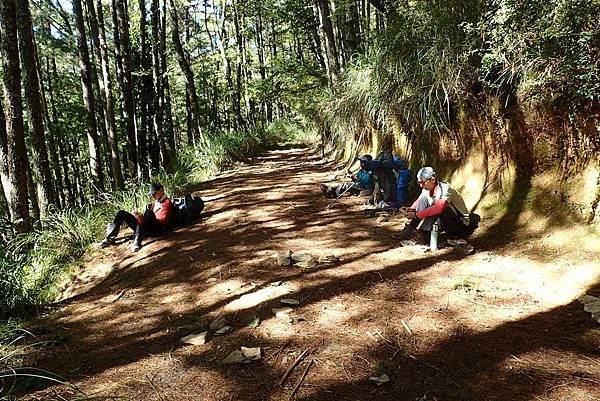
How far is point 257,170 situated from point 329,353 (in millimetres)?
9142

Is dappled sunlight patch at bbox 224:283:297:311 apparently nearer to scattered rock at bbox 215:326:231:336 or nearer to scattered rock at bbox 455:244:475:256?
scattered rock at bbox 215:326:231:336

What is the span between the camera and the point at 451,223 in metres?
5.21

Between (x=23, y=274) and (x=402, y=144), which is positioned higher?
(x=402, y=144)

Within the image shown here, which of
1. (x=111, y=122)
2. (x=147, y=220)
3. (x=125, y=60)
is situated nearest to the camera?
(x=147, y=220)

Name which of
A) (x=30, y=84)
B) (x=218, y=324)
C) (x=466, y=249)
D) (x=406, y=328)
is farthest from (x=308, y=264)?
(x=30, y=84)

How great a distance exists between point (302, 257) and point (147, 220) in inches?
122

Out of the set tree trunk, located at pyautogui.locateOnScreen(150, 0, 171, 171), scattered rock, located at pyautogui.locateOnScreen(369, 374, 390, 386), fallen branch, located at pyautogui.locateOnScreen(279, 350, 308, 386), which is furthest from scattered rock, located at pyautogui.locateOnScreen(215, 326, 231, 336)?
tree trunk, located at pyautogui.locateOnScreen(150, 0, 171, 171)

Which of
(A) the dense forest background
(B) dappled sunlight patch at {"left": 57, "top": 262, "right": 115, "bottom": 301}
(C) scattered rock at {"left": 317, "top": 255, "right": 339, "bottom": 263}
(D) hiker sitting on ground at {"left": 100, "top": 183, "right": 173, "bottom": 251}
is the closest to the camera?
(A) the dense forest background

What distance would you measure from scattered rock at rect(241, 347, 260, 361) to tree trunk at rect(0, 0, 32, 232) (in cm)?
494

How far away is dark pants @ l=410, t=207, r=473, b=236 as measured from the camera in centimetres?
512

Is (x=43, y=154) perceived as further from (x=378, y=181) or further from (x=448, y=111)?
(x=448, y=111)

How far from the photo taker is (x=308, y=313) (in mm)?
3754

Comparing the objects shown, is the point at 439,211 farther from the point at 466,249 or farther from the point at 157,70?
the point at 157,70

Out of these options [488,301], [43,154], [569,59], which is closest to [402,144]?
[569,59]
